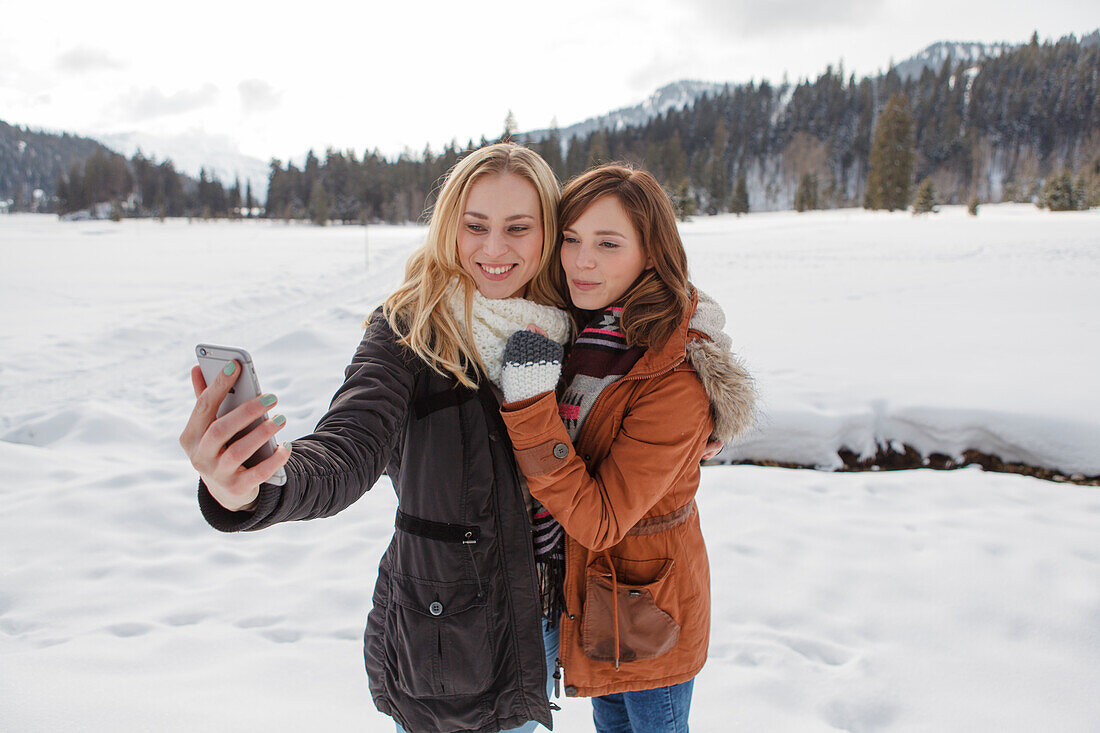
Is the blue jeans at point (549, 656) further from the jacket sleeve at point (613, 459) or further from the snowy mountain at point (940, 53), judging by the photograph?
the snowy mountain at point (940, 53)

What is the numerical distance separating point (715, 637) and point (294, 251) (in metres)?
22.8

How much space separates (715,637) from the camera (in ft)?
9.12

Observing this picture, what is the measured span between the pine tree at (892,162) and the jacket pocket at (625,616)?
48.1 m

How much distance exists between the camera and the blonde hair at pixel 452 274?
1.44 metres

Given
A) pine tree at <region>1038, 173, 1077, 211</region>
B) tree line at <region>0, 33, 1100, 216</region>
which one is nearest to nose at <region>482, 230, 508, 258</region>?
pine tree at <region>1038, 173, 1077, 211</region>

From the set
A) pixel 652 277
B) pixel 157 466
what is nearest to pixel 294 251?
pixel 157 466

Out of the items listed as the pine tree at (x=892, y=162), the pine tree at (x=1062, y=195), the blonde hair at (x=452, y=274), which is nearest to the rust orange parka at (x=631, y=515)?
the blonde hair at (x=452, y=274)

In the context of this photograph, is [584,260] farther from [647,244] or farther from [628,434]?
[628,434]

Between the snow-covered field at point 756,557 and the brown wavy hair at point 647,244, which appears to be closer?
the brown wavy hair at point 647,244

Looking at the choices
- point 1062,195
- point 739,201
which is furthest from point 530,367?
point 739,201

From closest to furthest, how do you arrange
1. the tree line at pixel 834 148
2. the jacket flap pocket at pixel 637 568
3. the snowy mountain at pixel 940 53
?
the jacket flap pocket at pixel 637 568 < the tree line at pixel 834 148 < the snowy mountain at pixel 940 53

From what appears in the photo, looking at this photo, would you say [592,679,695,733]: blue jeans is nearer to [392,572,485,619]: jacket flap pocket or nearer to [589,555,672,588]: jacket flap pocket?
[589,555,672,588]: jacket flap pocket

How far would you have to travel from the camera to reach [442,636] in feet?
4.49

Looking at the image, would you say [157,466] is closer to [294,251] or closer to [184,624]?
[184,624]
